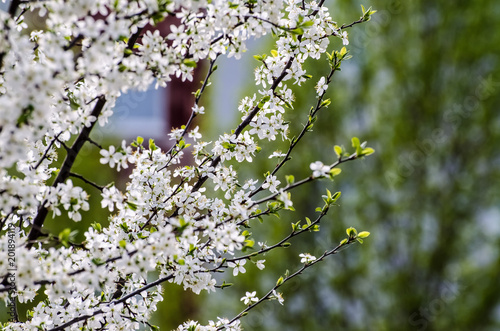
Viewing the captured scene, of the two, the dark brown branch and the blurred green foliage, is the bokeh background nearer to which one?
the blurred green foliage

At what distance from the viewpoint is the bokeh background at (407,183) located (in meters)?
7.20

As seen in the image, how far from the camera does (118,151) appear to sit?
2.08m

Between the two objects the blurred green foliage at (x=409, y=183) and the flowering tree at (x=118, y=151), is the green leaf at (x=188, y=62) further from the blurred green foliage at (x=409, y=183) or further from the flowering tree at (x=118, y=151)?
the blurred green foliage at (x=409, y=183)

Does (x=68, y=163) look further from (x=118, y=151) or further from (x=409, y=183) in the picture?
(x=409, y=183)

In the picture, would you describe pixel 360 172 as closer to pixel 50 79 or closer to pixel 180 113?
pixel 50 79

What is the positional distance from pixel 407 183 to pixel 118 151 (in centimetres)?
616

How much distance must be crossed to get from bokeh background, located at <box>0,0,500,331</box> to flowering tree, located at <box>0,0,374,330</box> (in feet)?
15.6

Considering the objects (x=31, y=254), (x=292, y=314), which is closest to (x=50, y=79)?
(x=31, y=254)

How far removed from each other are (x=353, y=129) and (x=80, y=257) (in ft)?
20.3

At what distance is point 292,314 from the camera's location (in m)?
7.77

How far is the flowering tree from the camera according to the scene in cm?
177

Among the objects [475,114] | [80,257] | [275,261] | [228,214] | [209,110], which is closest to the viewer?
[80,257]

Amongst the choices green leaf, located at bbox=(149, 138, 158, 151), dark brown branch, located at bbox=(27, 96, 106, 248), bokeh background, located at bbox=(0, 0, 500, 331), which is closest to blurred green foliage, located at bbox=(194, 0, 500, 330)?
bokeh background, located at bbox=(0, 0, 500, 331)

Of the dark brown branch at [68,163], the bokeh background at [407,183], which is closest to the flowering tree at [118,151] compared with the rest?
the dark brown branch at [68,163]
